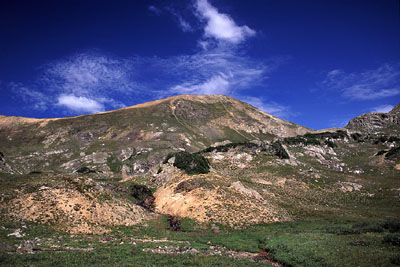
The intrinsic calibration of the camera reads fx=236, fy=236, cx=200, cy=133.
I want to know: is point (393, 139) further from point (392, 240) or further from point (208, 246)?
point (208, 246)

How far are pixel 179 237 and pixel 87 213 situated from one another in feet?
53.7

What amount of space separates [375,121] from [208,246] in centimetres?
15594

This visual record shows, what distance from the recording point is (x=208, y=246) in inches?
1298

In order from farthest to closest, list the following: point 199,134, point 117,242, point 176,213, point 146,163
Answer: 1. point 199,134
2. point 146,163
3. point 176,213
4. point 117,242

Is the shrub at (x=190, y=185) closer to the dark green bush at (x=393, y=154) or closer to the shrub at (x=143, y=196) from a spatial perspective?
the shrub at (x=143, y=196)

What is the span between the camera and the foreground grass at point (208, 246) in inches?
894

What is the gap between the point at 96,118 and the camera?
188 m

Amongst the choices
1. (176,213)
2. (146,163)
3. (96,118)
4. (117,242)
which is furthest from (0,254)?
(96,118)

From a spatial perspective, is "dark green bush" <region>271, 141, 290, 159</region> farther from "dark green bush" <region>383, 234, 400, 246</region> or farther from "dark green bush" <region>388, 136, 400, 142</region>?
"dark green bush" <region>383, 234, 400, 246</region>

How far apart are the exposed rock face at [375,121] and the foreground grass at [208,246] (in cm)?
13052

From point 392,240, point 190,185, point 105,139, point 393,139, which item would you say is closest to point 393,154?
point 393,139

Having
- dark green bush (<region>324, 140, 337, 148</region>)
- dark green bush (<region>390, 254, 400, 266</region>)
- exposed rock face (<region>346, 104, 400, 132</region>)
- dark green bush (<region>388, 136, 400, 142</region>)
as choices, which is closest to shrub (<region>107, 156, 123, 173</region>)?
dark green bush (<region>324, 140, 337, 148</region>)

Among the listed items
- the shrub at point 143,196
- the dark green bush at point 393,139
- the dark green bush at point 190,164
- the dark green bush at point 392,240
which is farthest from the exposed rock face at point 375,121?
the shrub at point 143,196

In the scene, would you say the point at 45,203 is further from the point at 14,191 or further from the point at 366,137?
the point at 366,137
